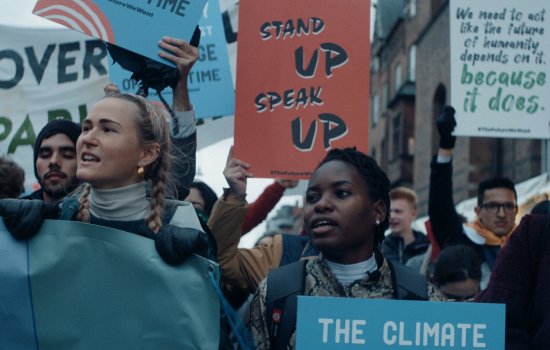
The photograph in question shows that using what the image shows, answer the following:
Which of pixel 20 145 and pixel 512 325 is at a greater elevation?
pixel 20 145

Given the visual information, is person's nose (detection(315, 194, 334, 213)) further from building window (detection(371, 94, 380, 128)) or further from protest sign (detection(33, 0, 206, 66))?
building window (detection(371, 94, 380, 128))

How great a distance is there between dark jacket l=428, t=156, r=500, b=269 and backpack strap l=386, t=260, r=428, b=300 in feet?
5.31

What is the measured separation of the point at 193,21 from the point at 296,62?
3.19 ft

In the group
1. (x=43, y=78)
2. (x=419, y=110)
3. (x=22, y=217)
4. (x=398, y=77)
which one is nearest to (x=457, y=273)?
(x=22, y=217)

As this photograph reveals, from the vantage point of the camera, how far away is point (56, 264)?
212 centimetres

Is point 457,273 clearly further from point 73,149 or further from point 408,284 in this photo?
point 73,149

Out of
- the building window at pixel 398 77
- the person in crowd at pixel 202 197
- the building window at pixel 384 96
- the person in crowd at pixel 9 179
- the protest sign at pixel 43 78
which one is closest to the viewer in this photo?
the person in crowd at pixel 9 179

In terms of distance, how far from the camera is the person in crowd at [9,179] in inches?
150

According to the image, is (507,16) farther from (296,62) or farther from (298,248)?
(298,248)

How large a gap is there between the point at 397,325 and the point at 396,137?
29.1 m

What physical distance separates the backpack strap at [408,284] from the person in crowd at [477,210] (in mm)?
1635

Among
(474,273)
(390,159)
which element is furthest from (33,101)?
(390,159)

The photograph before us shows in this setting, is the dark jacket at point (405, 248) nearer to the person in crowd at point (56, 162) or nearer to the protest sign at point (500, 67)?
the protest sign at point (500, 67)

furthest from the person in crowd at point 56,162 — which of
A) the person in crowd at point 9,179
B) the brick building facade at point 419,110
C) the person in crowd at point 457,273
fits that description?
the brick building facade at point 419,110
